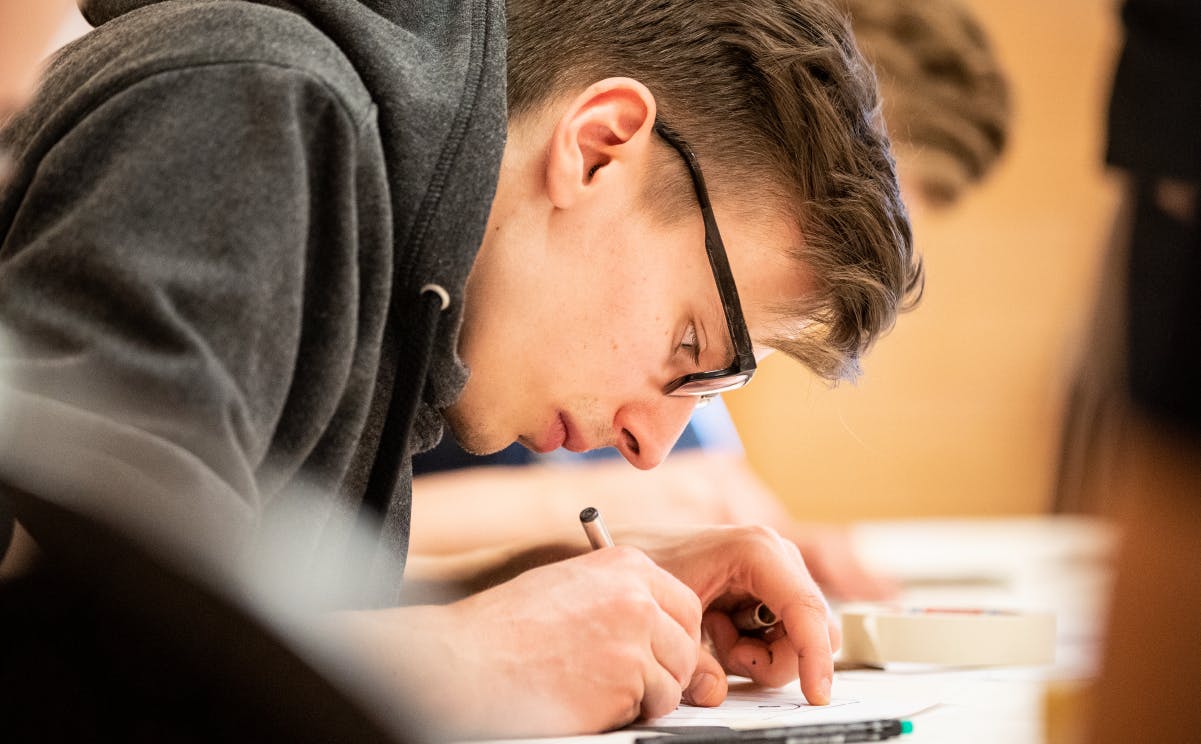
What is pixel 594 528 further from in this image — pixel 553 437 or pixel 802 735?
pixel 802 735

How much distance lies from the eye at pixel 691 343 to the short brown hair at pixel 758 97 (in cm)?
12

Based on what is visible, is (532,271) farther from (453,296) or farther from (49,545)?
(49,545)

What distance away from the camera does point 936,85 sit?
217 centimetres

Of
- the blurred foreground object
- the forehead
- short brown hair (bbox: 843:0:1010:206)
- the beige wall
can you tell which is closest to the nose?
the forehead

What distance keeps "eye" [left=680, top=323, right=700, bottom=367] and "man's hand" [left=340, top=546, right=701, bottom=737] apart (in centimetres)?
22

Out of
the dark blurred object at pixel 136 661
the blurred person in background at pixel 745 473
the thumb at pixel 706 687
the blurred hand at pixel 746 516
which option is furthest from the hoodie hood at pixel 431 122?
the blurred hand at pixel 746 516

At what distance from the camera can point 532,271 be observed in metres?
1.08

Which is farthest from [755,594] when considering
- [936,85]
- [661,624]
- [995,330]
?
[995,330]

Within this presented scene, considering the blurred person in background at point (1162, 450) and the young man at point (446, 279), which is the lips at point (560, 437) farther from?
the blurred person in background at point (1162, 450)

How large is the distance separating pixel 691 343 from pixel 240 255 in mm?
479

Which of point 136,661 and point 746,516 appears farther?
point 746,516

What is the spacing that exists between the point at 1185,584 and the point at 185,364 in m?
0.55

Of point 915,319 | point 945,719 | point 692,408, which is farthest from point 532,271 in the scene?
point 915,319

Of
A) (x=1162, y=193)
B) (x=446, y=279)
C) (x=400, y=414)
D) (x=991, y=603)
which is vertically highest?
(x=1162, y=193)
